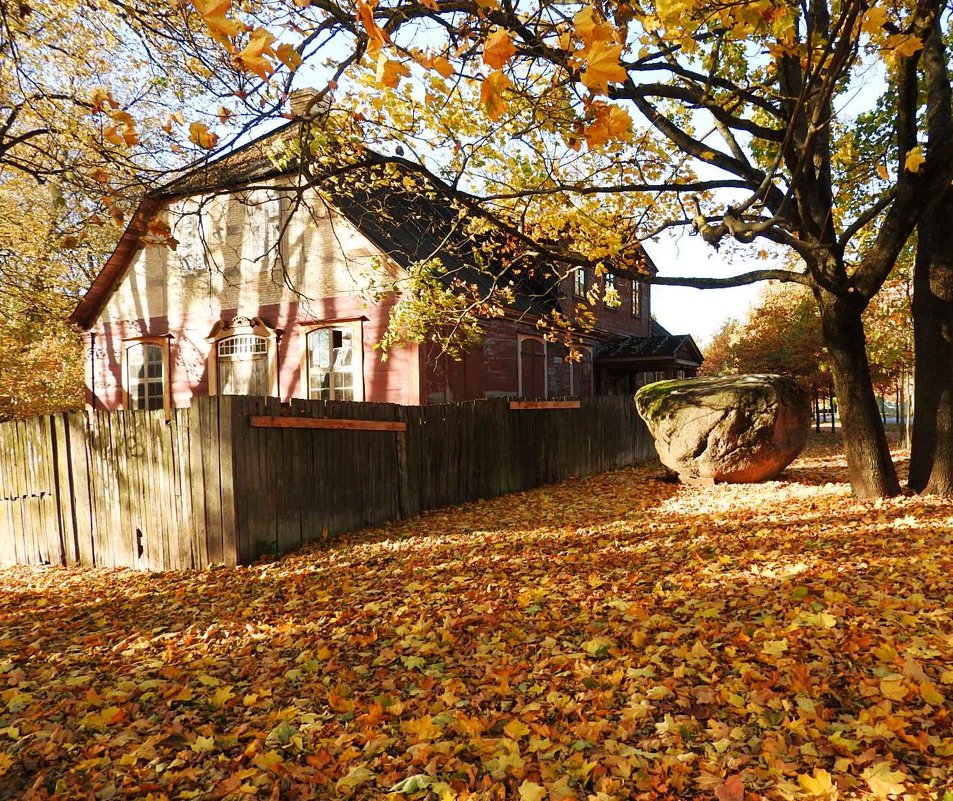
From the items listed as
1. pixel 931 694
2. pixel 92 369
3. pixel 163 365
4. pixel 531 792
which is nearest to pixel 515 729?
pixel 531 792

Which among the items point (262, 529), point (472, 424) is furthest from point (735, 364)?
point (262, 529)

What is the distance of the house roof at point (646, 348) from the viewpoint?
2170 centimetres

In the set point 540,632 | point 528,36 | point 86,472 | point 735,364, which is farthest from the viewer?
point 735,364

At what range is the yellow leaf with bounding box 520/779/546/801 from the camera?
9.50 feet

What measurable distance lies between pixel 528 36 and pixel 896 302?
1420cm

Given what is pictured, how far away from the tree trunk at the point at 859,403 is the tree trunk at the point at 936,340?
516 mm

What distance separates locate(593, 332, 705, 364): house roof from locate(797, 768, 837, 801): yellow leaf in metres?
19.5

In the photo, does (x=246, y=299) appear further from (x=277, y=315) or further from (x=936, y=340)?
(x=936, y=340)

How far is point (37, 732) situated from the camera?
3.84 m

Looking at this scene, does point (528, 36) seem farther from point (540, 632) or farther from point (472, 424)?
point (472, 424)

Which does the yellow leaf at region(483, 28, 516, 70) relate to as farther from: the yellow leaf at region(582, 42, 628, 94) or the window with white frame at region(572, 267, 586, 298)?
the window with white frame at region(572, 267, 586, 298)

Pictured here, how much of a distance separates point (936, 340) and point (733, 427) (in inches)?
136

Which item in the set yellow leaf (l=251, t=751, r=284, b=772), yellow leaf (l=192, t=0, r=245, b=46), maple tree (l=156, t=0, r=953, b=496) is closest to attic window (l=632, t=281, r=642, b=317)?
maple tree (l=156, t=0, r=953, b=496)

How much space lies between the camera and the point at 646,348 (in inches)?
871
